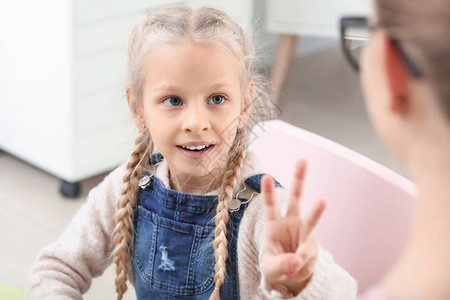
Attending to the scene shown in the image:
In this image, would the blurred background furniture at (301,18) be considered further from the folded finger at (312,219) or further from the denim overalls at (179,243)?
the folded finger at (312,219)

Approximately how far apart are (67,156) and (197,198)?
3.48 feet

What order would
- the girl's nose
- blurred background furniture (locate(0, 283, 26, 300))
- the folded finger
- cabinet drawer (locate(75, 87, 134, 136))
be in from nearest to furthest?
the folded finger → the girl's nose → blurred background furniture (locate(0, 283, 26, 300)) → cabinet drawer (locate(75, 87, 134, 136))

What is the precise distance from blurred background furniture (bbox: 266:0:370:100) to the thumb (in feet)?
5.44

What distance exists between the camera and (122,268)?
110 cm

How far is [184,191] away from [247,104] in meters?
0.15

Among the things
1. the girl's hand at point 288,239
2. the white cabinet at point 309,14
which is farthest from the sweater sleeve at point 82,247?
the white cabinet at point 309,14

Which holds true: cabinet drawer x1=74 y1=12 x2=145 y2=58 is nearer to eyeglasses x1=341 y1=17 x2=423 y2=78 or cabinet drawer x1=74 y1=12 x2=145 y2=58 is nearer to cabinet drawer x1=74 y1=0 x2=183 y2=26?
cabinet drawer x1=74 y1=0 x2=183 y2=26

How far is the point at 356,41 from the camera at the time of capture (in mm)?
634

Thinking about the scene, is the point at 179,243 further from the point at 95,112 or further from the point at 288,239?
the point at 95,112

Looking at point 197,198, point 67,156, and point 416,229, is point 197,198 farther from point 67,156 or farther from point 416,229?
point 67,156

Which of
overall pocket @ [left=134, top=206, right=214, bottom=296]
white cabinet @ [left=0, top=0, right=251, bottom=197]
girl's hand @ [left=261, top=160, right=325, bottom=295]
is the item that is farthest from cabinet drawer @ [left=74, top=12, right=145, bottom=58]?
girl's hand @ [left=261, top=160, right=325, bottom=295]

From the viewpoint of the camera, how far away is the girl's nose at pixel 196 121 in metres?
0.94

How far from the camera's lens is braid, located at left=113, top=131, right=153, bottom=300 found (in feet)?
3.56


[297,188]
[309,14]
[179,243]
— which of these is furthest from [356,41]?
[309,14]
